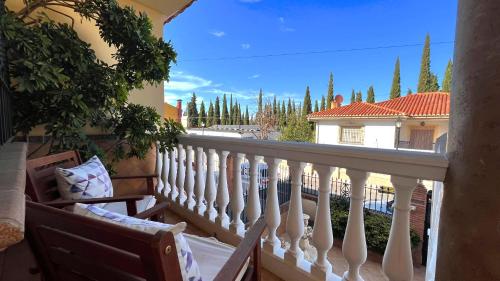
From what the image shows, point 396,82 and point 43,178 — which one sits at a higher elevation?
point 396,82

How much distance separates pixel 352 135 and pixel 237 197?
10.2 metres

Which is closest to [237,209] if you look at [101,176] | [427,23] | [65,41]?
[101,176]

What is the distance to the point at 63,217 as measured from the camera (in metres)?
0.73

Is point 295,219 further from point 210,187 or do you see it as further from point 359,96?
point 359,96

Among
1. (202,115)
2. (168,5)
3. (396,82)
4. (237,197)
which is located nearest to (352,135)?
(396,82)

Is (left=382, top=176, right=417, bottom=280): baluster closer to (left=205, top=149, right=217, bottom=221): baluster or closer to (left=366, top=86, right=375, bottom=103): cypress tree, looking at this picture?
(left=205, top=149, right=217, bottom=221): baluster

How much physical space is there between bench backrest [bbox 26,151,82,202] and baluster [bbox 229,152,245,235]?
1.19 meters

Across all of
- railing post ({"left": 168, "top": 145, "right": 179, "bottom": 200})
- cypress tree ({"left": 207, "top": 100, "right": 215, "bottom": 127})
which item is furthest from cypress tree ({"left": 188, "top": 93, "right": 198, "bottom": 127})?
railing post ({"left": 168, "top": 145, "right": 179, "bottom": 200})

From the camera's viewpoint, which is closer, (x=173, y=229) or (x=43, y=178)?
(x=173, y=229)

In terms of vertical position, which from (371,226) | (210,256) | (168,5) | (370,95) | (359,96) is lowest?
(371,226)

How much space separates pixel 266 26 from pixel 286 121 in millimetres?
5546

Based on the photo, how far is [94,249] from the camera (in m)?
0.74

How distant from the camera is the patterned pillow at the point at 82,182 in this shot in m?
1.55

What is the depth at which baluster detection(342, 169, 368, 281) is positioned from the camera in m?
1.20
